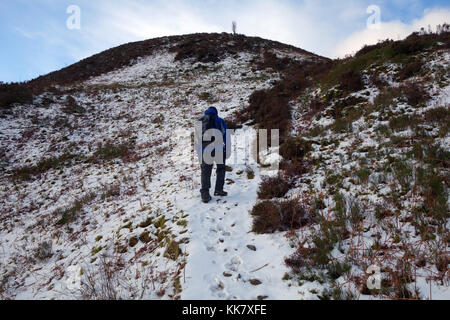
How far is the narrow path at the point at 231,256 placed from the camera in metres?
2.84

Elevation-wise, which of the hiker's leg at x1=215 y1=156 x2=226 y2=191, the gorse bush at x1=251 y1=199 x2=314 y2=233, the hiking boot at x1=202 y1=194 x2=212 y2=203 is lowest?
the gorse bush at x1=251 y1=199 x2=314 y2=233

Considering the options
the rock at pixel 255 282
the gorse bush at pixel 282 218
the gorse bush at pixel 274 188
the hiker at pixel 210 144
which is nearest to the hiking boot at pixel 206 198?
the hiker at pixel 210 144

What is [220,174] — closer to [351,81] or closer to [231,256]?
[231,256]

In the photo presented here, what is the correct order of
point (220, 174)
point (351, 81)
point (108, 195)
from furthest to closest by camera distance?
point (351, 81), point (108, 195), point (220, 174)

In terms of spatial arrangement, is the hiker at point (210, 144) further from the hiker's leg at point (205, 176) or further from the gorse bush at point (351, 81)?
the gorse bush at point (351, 81)

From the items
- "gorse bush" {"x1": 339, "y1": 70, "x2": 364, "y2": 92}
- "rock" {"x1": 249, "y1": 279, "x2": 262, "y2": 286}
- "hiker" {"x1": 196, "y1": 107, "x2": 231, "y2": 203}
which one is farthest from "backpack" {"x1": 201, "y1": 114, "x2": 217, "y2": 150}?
"gorse bush" {"x1": 339, "y1": 70, "x2": 364, "y2": 92}

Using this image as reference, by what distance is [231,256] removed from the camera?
3.55 m

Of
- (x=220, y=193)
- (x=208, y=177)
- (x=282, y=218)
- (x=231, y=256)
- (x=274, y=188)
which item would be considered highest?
(x=208, y=177)

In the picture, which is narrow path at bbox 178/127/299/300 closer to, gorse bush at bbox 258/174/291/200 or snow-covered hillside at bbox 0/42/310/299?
snow-covered hillside at bbox 0/42/310/299

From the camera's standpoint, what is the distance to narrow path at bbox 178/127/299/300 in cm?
284

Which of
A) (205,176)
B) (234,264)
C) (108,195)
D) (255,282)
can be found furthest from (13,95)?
(255,282)

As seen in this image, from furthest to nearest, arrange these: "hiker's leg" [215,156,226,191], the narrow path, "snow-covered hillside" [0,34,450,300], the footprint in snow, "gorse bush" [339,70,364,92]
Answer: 1. "gorse bush" [339,70,364,92]
2. "hiker's leg" [215,156,226,191]
3. the footprint in snow
4. "snow-covered hillside" [0,34,450,300]
5. the narrow path

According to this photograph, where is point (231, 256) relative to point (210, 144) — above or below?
below
